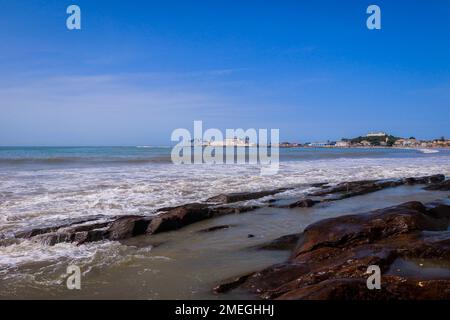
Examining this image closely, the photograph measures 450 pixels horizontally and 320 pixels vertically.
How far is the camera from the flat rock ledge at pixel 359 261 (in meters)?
4.59

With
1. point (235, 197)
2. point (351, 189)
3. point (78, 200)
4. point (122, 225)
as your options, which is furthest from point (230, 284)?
point (351, 189)

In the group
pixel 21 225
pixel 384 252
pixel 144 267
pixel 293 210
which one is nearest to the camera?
pixel 384 252

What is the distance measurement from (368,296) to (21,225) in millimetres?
9398

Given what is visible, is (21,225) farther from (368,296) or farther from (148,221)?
(368,296)

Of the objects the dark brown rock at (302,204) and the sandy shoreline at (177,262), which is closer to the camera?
the sandy shoreline at (177,262)

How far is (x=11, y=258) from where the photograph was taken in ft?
25.9

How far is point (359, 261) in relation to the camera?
220 inches

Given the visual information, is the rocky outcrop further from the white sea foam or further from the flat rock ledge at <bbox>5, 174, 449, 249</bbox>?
the flat rock ledge at <bbox>5, 174, 449, 249</bbox>

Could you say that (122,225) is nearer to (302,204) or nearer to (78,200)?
(78,200)
